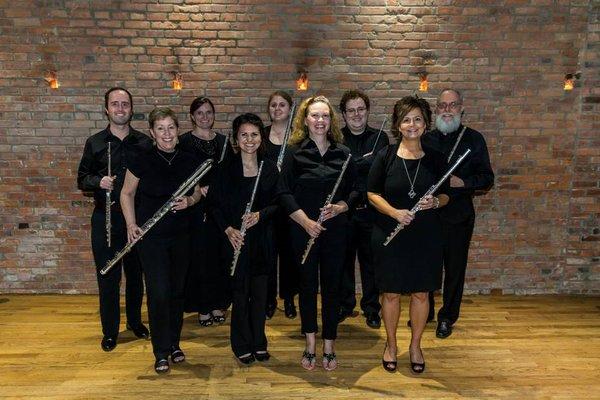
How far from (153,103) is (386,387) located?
3.01m

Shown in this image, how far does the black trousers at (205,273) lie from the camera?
3525mm

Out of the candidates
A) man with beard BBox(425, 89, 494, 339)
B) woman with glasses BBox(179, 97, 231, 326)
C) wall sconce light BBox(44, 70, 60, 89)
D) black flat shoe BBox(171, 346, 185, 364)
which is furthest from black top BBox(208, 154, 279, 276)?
wall sconce light BBox(44, 70, 60, 89)

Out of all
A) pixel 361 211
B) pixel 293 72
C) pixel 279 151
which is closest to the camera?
pixel 279 151

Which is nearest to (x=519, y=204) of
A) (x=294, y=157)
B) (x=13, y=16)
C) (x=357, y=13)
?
(x=357, y=13)

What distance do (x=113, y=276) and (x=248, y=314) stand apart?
3.20 feet

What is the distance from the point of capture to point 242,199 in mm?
2947

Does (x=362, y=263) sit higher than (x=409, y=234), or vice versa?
(x=409, y=234)

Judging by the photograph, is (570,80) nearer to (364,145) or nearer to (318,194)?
(364,145)

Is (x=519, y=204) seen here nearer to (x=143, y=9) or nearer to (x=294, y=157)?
(x=294, y=157)

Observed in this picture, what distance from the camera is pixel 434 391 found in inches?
112

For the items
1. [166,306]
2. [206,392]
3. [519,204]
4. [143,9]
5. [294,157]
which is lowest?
[206,392]

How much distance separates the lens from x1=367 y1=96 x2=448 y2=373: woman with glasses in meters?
2.83

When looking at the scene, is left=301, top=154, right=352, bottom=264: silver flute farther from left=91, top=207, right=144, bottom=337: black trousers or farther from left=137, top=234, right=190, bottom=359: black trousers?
left=91, top=207, right=144, bottom=337: black trousers

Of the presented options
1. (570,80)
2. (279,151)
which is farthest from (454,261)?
(570,80)
